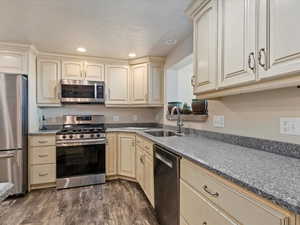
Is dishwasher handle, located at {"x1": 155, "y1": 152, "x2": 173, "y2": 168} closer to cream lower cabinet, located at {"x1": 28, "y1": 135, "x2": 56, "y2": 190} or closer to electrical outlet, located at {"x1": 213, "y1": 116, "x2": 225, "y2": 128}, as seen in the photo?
electrical outlet, located at {"x1": 213, "y1": 116, "x2": 225, "y2": 128}

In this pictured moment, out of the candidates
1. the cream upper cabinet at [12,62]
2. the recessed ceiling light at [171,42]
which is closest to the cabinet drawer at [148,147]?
the recessed ceiling light at [171,42]

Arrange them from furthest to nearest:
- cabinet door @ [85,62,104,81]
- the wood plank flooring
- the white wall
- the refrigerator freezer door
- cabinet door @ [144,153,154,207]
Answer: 1. cabinet door @ [85,62,104,81]
2. the refrigerator freezer door
3. cabinet door @ [144,153,154,207]
4. the wood plank flooring
5. the white wall

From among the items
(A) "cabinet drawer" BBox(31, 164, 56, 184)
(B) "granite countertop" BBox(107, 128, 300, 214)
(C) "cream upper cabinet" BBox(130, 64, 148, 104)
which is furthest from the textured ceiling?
(A) "cabinet drawer" BBox(31, 164, 56, 184)

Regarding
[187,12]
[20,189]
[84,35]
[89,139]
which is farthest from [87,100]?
[187,12]

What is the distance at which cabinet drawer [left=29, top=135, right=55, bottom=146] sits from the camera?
108 inches

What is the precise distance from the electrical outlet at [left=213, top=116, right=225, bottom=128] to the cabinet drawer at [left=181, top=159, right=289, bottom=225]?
2.49 ft

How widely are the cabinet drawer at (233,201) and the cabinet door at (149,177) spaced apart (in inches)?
37.2

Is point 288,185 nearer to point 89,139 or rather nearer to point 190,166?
point 190,166

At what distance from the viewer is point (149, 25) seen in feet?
7.10

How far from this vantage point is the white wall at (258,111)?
45.6 inches

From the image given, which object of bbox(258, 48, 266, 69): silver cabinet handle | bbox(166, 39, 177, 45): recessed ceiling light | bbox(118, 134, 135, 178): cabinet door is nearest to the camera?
bbox(258, 48, 266, 69): silver cabinet handle

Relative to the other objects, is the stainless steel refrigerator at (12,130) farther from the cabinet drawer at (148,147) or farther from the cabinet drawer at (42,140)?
the cabinet drawer at (148,147)

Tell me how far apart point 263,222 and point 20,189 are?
9.92ft

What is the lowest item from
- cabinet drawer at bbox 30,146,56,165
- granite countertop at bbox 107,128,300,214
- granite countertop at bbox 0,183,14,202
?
cabinet drawer at bbox 30,146,56,165
